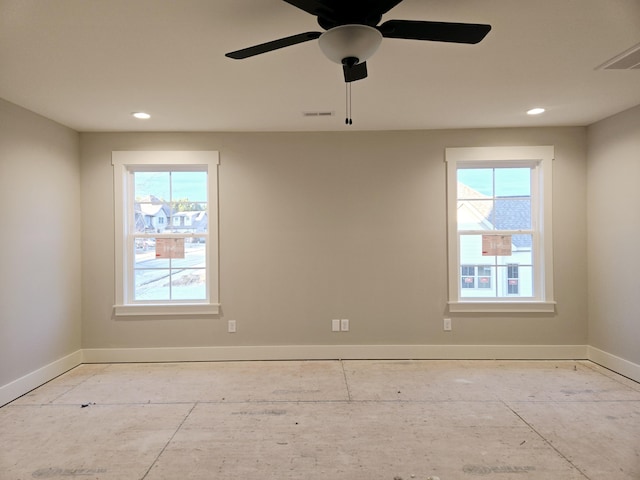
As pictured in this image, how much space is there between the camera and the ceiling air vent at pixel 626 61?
7.13 ft

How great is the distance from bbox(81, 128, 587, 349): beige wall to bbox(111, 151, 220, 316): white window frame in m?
0.08

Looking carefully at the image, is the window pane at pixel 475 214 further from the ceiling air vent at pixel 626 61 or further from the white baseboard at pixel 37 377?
the white baseboard at pixel 37 377

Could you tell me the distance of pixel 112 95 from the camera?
Answer: 2783 millimetres

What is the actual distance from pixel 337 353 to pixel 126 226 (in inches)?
105

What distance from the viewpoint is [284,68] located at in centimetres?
238

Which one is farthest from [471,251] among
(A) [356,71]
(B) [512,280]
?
(A) [356,71]

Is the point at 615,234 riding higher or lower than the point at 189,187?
lower

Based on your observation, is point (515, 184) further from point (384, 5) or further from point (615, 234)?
point (384, 5)

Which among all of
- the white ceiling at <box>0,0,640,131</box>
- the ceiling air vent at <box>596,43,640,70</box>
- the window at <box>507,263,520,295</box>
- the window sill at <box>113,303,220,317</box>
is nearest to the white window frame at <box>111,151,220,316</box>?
the window sill at <box>113,303,220,317</box>

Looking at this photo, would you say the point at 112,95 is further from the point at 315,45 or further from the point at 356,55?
the point at 356,55

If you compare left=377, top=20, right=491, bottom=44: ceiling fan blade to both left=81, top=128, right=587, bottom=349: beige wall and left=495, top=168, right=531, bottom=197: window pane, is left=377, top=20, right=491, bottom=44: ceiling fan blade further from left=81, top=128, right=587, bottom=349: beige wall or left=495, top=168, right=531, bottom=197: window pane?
left=495, top=168, right=531, bottom=197: window pane

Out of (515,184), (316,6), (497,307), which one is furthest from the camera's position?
(515,184)

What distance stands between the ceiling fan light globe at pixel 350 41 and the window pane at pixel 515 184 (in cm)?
291

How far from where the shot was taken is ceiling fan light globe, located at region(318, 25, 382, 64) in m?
1.47
